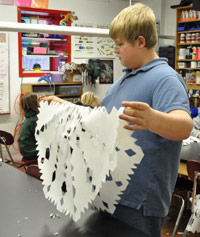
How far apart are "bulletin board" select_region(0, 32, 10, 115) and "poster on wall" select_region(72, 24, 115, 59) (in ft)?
4.60

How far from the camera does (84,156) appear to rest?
3.35 feet

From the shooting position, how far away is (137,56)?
3.87 feet

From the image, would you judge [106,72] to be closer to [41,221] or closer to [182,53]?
[182,53]

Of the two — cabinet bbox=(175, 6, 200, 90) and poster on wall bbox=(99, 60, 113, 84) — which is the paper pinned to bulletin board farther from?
cabinet bbox=(175, 6, 200, 90)

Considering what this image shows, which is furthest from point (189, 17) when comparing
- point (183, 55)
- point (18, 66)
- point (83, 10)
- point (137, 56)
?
point (137, 56)

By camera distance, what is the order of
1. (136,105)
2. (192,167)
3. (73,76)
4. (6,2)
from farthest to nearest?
1. (73,76)
2. (6,2)
3. (192,167)
4. (136,105)

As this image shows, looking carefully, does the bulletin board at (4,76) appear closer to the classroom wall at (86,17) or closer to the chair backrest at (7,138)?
the classroom wall at (86,17)

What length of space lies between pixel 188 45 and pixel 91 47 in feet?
6.17

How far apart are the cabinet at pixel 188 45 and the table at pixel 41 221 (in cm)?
572

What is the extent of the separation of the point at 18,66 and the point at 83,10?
67.8 inches

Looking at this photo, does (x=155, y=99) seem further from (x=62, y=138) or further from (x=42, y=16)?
(x=42, y=16)

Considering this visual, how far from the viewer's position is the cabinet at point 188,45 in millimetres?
6550

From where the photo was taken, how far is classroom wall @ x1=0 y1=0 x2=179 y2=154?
5742 millimetres

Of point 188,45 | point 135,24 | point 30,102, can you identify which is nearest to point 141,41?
point 135,24
